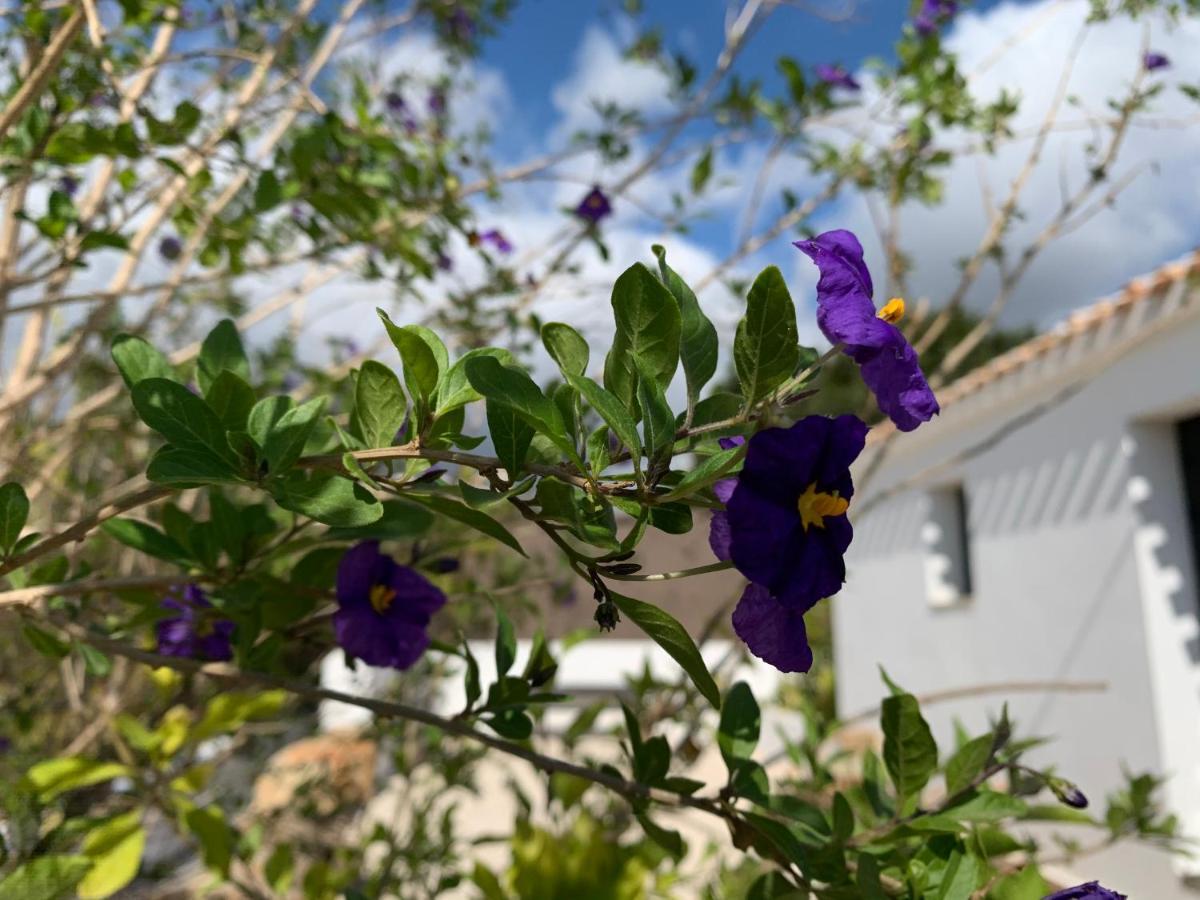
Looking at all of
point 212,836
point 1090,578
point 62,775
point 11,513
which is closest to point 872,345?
point 11,513

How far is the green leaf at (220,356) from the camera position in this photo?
779mm

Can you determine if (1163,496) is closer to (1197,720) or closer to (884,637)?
(1197,720)

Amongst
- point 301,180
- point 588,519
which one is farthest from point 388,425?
point 301,180

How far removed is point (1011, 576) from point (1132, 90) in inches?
158

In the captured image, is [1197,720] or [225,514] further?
[1197,720]

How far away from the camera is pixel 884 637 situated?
24.9 ft

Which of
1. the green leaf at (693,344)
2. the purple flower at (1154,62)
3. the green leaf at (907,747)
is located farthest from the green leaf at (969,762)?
the purple flower at (1154,62)

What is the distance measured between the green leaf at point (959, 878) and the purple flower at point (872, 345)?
381 mm

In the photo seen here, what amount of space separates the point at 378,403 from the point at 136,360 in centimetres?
21

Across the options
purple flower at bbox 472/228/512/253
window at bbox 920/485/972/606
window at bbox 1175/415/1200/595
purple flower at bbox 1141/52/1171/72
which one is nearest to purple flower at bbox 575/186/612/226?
purple flower at bbox 472/228/512/253

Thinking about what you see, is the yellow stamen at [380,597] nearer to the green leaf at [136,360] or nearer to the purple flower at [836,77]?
the green leaf at [136,360]

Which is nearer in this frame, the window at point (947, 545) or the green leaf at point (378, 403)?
the green leaf at point (378, 403)

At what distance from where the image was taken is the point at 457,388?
650 mm

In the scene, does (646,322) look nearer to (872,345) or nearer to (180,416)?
(872,345)
